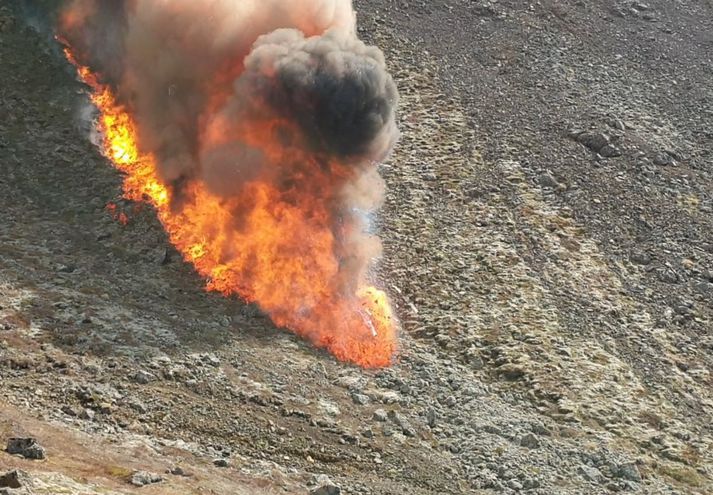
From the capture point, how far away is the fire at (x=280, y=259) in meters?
27.8

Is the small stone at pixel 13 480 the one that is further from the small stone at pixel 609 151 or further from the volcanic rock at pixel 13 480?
the small stone at pixel 609 151

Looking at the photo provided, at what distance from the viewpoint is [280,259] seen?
29312mm

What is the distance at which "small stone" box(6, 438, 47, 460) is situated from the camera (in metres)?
18.3

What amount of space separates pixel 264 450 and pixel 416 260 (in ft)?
40.3

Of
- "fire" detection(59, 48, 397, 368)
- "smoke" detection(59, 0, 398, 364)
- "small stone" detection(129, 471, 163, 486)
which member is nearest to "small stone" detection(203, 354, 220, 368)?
"fire" detection(59, 48, 397, 368)

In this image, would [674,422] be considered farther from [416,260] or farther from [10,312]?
[10,312]

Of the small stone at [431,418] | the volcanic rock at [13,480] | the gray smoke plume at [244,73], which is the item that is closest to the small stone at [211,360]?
the small stone at [431,418]

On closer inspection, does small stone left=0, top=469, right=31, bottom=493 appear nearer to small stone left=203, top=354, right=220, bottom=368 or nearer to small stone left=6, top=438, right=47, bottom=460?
small stone left=6, top=438, right=47, bottom=460

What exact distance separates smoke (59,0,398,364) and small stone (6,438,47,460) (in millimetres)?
10317

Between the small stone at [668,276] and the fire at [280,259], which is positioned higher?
the small stone at [668,276]

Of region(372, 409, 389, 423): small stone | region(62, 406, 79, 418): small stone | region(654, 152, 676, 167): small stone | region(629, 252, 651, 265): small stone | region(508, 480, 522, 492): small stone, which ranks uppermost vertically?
region(654, 152, 676, 167): small stone

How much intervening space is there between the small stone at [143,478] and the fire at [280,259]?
29.1 feet

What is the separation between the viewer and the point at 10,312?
24719 millimetres

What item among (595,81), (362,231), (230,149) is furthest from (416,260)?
(595,81)
